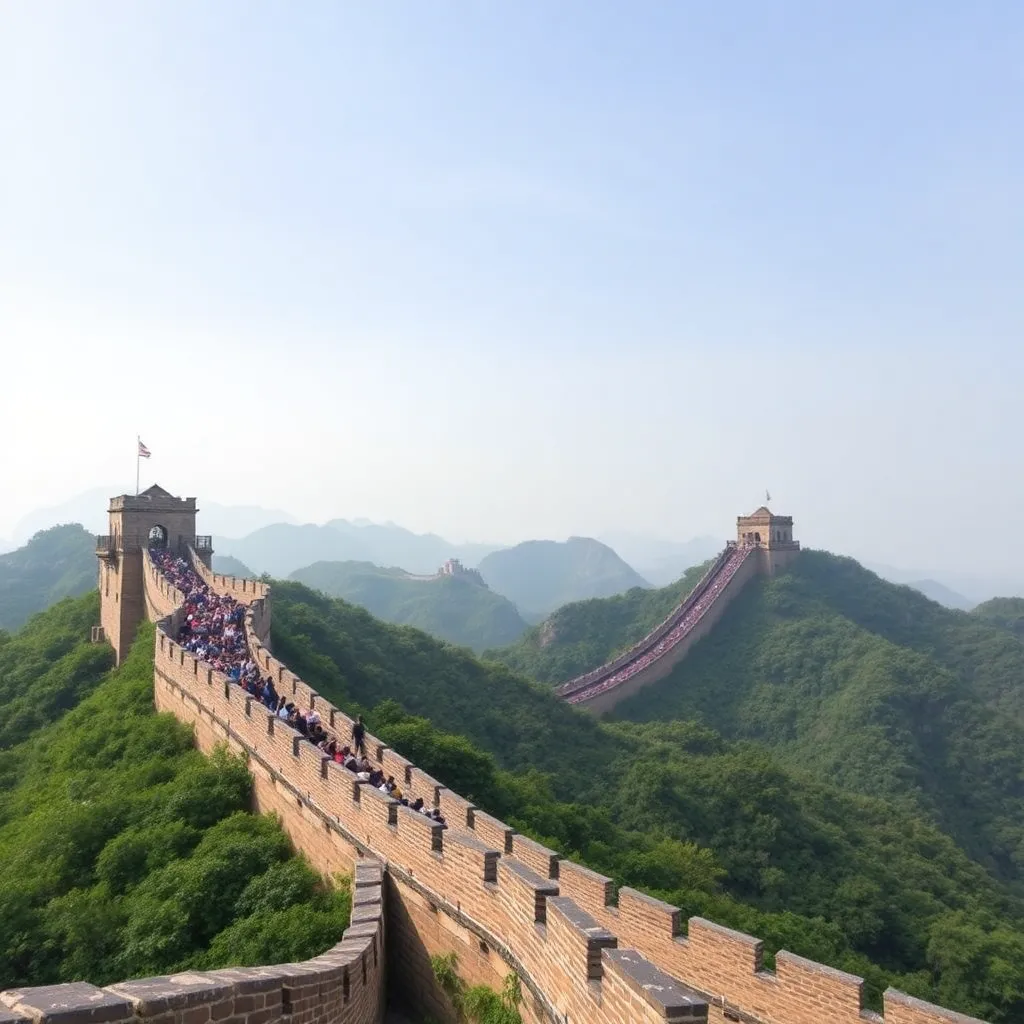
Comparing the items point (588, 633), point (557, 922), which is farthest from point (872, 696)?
point (557, 922)

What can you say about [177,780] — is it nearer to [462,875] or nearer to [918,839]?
[462,875]

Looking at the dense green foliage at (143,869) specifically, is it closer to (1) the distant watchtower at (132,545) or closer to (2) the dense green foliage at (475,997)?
(2) the dense green foliage at (475,997)

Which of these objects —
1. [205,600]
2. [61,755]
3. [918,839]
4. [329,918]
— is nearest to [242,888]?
[329,918]

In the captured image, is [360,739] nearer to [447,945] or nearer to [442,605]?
[447,945]

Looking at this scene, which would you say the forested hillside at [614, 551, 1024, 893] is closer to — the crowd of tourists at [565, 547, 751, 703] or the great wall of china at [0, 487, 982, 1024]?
the crowd of tourists at [565, 547, 751, 703]

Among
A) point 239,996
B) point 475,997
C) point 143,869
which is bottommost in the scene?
point 143,869

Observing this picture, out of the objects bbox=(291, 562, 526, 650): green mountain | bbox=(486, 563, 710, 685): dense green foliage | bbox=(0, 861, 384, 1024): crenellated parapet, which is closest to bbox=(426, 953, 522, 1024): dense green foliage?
bbox=(0, 861, 384, 1024): crenellated parapet
